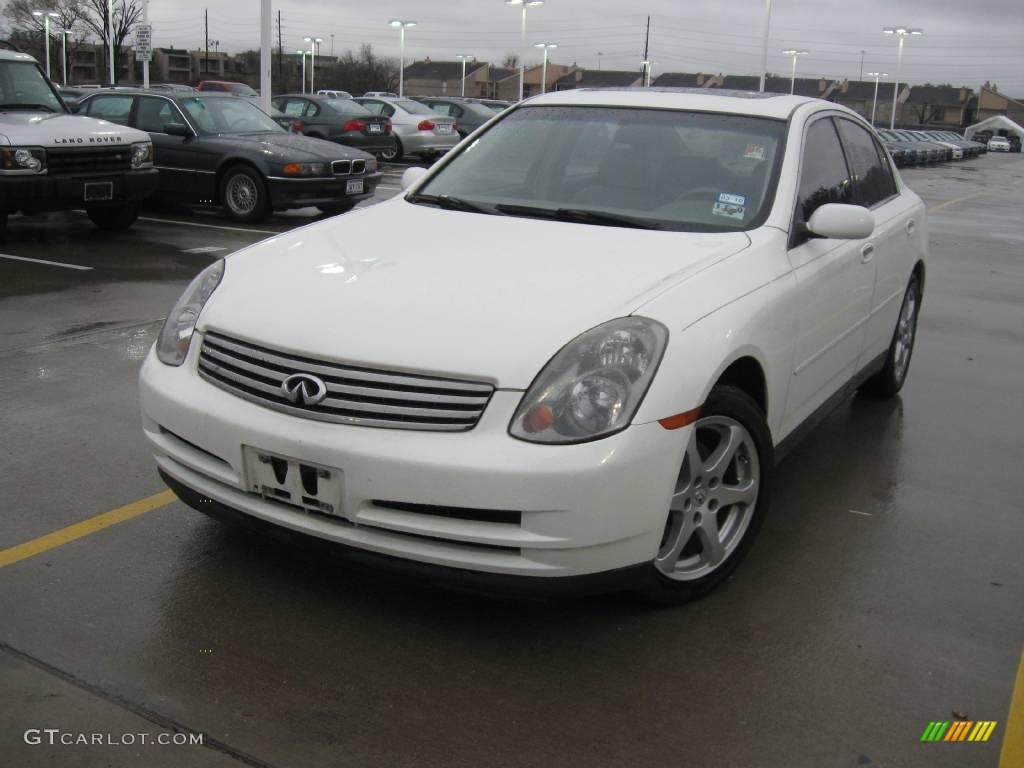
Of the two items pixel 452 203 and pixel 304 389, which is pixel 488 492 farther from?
pixel 452 203

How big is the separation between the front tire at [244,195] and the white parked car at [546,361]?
8.36 meters

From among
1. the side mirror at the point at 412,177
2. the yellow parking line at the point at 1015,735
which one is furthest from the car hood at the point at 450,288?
the yellow parking line at the point at 1015,735

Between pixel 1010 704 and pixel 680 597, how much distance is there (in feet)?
3.11

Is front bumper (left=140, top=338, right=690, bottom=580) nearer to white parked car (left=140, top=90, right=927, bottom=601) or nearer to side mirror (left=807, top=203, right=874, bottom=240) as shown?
white parked car (left=140, top=90, right=927, bottom=601)

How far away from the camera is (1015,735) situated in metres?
2.78

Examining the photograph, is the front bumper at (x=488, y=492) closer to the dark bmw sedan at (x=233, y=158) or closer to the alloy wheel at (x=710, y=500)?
the alloy wheel at (x=710, y=500)

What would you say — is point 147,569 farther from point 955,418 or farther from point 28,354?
point 955,418

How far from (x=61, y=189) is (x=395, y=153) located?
13580mm

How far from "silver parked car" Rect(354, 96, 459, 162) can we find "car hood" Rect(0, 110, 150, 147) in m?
12.3

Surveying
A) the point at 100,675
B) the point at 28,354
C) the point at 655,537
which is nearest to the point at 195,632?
the point at 100,675

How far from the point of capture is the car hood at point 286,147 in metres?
12.3

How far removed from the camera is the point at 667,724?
276cm

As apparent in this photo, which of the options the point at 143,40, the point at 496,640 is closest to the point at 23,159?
the point at 496,640

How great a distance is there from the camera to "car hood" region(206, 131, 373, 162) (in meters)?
12.3
